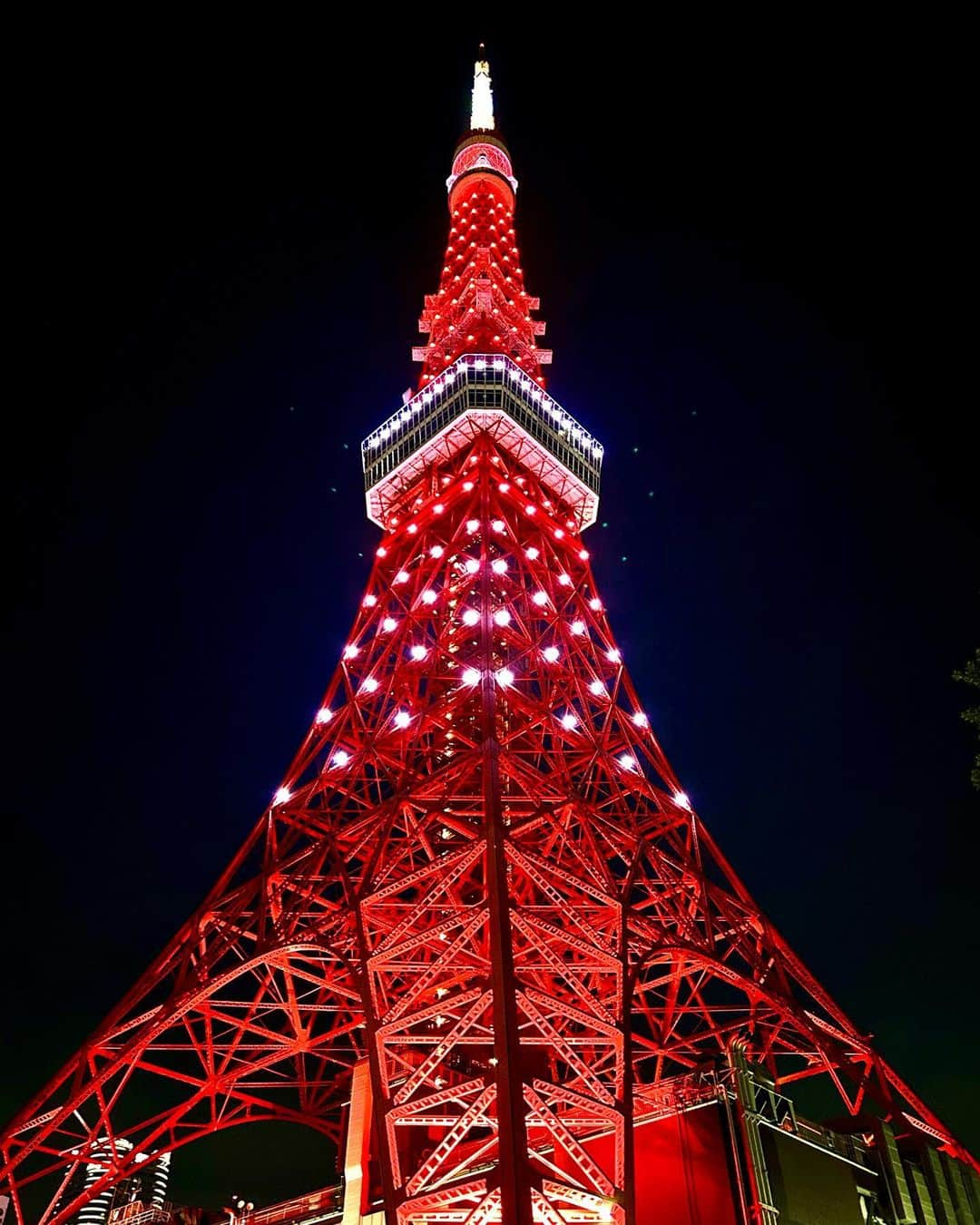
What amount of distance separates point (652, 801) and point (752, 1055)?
4.77 meters

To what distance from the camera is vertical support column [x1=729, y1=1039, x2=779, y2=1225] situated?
535 inches

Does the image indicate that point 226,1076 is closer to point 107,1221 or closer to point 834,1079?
point 107,1221

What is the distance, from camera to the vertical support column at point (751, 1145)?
13.6 meters

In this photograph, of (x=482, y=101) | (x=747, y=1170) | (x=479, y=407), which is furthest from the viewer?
(x=482, y=101)

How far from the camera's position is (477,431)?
2522cm

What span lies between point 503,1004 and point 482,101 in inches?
1441

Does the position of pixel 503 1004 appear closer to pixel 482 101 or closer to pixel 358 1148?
pixel 358 1148

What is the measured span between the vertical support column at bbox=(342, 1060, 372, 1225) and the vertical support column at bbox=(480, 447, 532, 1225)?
161 inches

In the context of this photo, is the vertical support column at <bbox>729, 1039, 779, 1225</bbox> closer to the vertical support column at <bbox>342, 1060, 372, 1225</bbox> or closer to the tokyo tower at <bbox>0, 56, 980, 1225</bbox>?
the tokyo tower at <bbox>0, 56, 980, 1225</bbox>

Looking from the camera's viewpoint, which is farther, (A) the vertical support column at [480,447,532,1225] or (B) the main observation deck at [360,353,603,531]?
(B) the main observation deck at [360,353,603,531]

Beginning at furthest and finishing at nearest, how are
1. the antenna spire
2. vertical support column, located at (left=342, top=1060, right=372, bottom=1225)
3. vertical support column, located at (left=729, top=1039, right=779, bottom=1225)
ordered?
the antenna spire < vertical support column, located at (left=342, top=1060, right=372, bottom=1225) < vertical support column, located at (left=729, top=1039, right=779, bottom=1225)

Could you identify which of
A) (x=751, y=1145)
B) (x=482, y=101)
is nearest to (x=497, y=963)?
(x=751, y=1145)

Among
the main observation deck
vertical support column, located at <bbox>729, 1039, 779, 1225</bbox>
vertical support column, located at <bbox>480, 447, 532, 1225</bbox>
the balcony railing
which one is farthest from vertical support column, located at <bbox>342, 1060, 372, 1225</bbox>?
the balcony railing

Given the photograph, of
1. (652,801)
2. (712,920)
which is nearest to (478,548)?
(652,801)
